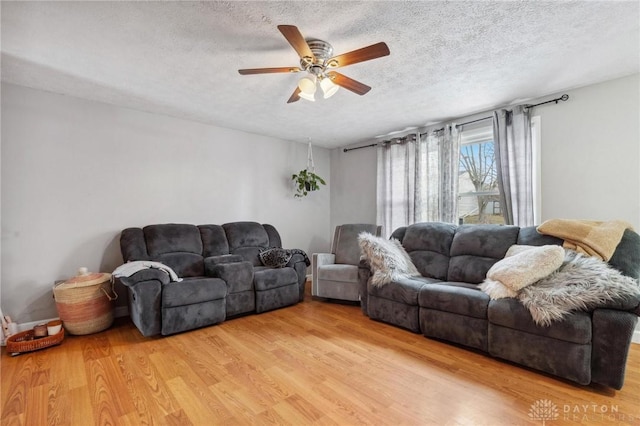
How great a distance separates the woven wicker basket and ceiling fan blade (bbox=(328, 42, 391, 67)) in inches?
120

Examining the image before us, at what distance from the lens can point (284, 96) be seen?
306cm

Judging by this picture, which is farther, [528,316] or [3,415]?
[528,316]

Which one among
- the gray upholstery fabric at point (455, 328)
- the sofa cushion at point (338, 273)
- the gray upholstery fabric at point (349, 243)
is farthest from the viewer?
the gray upholstery fabric at point (349, 243)

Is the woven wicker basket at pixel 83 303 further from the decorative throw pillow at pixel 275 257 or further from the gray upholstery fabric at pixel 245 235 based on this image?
the decorative throw pillow at pixel 275 257

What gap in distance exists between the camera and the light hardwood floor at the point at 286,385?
1.65m

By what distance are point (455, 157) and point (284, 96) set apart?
2330mm

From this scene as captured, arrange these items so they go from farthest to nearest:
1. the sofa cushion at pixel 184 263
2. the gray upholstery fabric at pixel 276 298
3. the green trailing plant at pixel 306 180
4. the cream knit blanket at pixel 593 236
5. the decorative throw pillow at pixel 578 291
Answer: the green trailing plant at pixel 306 180, the gray upholstery fabric at pixel 276 298, the sofa cushion at pixel 184 263, the cream knit blanket at pixel 593 236, the decorative throw pillow at pixel 578 291

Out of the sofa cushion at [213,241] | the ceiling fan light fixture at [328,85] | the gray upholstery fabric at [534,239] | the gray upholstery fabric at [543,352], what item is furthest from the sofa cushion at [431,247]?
the sofa cushion at [213,241]

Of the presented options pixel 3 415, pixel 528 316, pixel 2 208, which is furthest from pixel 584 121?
pixel 2 208

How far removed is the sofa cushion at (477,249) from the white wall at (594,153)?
0.65 meters

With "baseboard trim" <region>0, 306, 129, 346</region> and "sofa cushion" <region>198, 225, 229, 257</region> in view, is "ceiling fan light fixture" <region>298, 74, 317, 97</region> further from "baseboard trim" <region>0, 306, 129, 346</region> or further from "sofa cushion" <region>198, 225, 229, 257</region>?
"baseboard trim" <region>0, 306, 129, 346</region>

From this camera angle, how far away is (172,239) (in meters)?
3.42

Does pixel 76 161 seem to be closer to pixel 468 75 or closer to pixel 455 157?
pixel 468 75

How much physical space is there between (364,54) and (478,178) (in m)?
2.68
